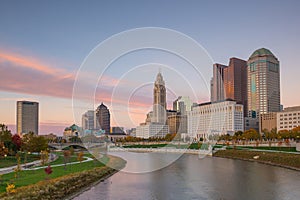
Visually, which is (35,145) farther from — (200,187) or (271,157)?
(271,157)

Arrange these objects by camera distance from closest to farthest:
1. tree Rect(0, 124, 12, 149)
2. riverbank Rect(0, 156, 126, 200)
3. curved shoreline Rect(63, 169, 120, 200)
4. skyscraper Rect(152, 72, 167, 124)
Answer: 1. riverbank Rect(0, 156, 126, 200)
2. curved shoreline Rect(63, 169, 120, 200)
3. tree Rect(0, 124, 12, 149)
4. skyscraper Rect(152, 72, 167, 124)

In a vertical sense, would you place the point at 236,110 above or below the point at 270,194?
above

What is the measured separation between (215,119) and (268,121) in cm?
3905

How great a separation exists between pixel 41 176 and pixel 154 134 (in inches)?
5782

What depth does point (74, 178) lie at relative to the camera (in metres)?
26.6

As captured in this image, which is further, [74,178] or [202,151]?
[202,151]

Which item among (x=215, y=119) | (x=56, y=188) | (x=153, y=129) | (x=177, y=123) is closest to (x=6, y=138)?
(x=56, y=188)

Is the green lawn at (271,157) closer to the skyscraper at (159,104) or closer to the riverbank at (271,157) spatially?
the riverbank at (271,157)

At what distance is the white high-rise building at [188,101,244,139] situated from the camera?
14588 centimetres

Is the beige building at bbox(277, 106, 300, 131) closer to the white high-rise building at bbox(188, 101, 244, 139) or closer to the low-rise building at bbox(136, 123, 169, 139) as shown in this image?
the white high-rise building at bbox(188, 101, 244, 139)

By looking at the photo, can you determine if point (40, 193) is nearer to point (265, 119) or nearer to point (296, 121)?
point (296, 121)

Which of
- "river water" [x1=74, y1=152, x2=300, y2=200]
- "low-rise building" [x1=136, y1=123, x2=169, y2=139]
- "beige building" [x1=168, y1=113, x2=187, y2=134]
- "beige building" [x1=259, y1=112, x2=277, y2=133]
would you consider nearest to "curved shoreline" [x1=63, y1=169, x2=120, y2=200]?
"river water" [x1=74, y1=152, x2=300, y2=200]

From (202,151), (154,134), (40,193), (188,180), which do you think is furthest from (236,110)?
(40,193)

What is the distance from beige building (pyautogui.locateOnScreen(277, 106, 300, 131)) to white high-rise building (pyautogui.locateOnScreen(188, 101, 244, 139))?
16.1 metres
